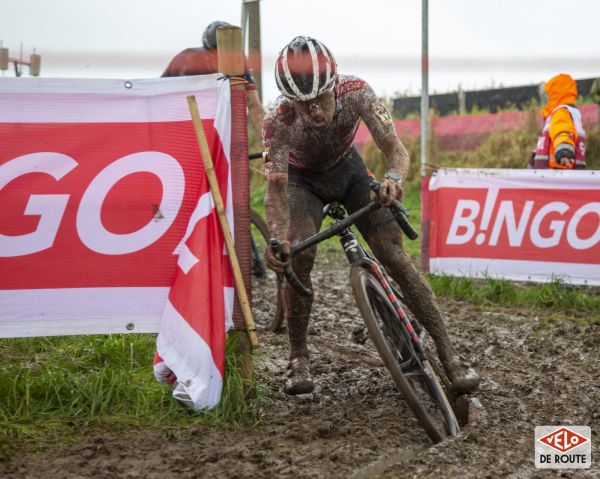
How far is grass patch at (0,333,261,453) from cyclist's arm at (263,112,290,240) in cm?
72

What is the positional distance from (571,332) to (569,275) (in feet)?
5.22

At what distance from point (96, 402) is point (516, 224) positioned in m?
5.54

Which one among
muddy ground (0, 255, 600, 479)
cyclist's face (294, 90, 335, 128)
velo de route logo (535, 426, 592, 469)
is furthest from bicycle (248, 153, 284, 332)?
velo de route logo (535, 426, 592, 469)

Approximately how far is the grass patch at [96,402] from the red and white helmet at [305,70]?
143cm

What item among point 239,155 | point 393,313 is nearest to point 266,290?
point 239,155

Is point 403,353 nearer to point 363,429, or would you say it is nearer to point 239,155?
point 363,429

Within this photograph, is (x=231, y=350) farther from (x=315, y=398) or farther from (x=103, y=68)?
(x=103, y=68)

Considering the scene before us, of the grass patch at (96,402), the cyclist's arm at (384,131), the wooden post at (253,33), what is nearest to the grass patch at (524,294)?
the wooden post at (253,33)

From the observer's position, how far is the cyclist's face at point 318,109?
477 cm

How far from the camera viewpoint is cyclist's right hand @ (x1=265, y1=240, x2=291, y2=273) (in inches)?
182

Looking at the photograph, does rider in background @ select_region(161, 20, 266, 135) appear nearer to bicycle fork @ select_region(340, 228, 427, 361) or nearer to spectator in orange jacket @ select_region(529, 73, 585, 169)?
bicycle fork @ select_region(340, 228, 427, 361)

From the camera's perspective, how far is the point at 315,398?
210 inches

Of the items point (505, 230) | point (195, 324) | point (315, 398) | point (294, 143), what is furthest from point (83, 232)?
point (505, 230)

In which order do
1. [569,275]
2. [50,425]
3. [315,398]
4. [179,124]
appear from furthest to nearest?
[569,275]
[315,398]
[179,124]
[50,425]
